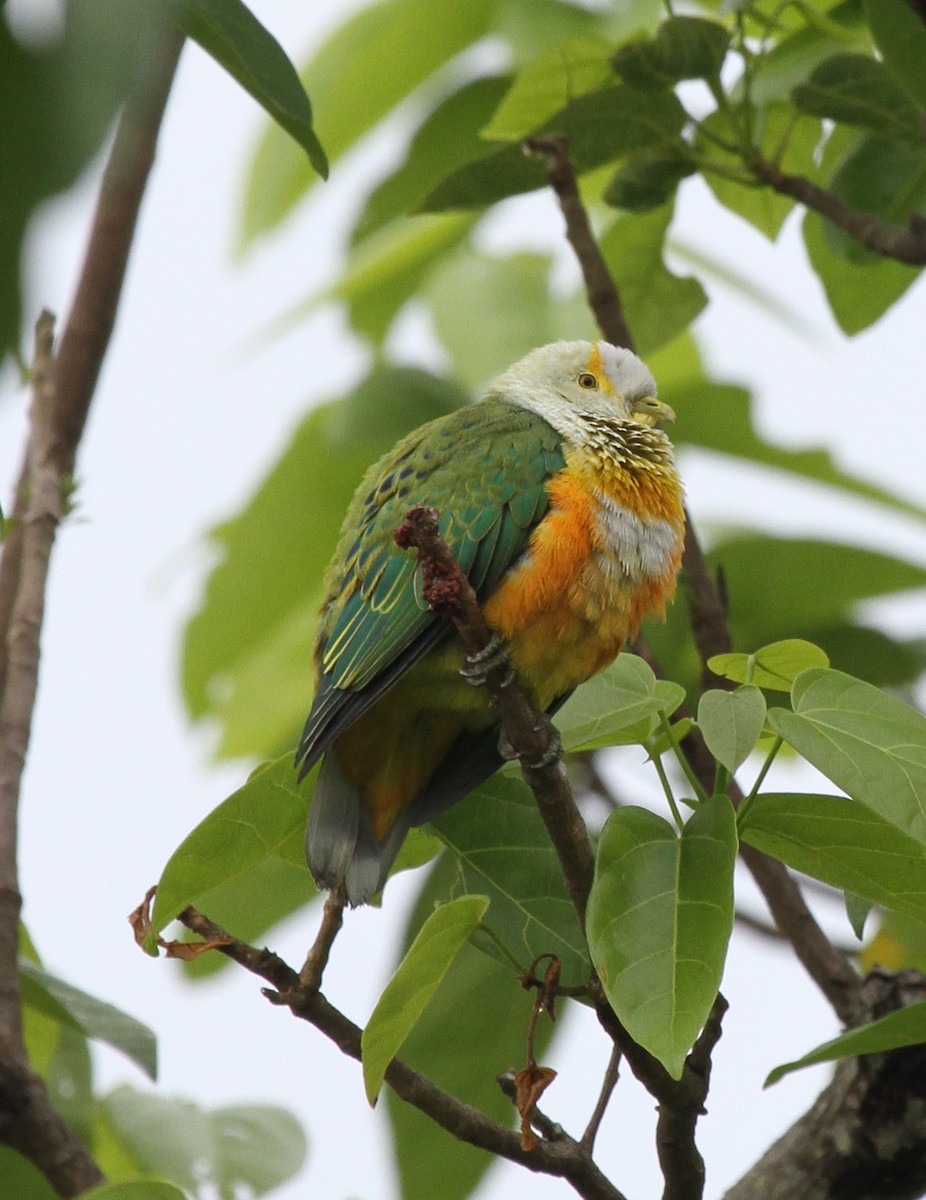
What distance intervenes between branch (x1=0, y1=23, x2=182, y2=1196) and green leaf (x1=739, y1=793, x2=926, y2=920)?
42.9 inches

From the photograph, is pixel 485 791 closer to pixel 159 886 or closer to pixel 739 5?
pixel 159 886

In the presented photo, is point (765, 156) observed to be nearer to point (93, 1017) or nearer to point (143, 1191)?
point (93, 1017)

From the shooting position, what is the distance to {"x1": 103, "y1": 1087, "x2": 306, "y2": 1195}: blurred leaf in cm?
265

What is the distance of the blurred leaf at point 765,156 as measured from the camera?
3182 millimetres

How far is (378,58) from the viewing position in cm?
361

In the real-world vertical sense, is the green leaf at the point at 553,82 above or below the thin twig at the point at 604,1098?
above

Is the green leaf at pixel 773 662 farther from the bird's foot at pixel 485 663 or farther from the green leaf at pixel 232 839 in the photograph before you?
the green leaf at pixel 232 839

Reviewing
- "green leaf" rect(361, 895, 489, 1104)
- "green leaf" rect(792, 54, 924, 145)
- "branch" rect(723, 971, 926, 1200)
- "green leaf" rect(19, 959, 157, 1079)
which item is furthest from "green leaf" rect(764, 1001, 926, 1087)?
"green leaf" rect(792, 54, 924, 145)

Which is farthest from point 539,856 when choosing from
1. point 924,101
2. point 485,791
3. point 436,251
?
point 436,251

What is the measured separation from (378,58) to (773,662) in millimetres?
2243

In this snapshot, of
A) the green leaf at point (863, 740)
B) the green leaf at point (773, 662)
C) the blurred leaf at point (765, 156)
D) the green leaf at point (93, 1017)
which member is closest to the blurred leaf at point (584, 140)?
the blurred leaf at point (765, 156)

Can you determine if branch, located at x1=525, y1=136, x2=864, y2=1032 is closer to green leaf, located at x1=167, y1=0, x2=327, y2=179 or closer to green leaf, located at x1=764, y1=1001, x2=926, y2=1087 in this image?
green leaf, located at x1=764, y1=1001, x2=926, y2=1087

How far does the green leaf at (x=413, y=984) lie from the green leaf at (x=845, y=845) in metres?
0.39

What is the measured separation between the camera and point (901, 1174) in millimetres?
2375
